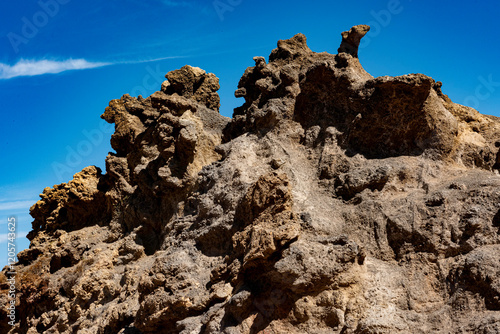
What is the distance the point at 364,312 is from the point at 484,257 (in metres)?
1.50

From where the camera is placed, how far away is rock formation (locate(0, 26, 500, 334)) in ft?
18.4

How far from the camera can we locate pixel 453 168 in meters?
6.91

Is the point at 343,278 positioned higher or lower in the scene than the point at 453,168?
lower

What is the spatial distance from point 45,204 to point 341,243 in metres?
10.2

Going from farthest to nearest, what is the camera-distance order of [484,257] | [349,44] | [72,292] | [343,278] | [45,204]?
[45,204] < [72,292] < [349,44] < [343,278] < [484,257]

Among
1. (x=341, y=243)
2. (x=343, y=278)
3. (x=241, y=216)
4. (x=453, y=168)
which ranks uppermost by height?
(x=453, y=168)

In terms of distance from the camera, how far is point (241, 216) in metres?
7.20

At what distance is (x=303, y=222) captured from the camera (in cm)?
659

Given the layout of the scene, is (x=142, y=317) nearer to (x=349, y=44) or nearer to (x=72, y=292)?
(x=72, y=292)

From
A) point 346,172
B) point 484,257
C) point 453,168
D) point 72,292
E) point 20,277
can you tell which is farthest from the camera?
point 20,277

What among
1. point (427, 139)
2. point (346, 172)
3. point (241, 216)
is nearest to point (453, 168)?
point (427, 139)

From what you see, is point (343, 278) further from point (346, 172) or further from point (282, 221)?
point (346, 172)

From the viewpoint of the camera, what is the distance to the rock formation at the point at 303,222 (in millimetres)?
5594

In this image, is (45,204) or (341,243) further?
(45,204)
